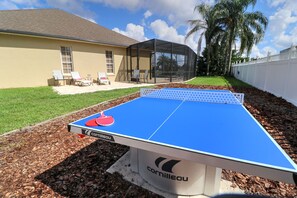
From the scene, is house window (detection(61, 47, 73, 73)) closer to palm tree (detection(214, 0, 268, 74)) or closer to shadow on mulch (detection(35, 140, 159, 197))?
shadow on mulch (detection(35, 140, 159, 197))

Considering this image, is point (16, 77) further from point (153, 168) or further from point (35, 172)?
point (153, 168)

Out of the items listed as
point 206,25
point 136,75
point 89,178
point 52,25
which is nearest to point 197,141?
point 89,178

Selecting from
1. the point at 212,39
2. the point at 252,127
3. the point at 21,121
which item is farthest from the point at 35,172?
the point at 212,39

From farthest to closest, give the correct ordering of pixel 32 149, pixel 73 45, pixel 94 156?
pixel 73 45
pixel 32 149
pixel 94 156

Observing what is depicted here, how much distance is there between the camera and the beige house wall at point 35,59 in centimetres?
1091

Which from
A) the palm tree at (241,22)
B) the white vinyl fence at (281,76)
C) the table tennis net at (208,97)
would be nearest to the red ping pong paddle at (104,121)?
the table tennis net at (208,97)

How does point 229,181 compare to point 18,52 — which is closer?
point 229,181

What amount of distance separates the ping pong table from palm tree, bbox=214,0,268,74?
22.2m

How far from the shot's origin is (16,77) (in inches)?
449

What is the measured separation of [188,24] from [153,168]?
25892 mm

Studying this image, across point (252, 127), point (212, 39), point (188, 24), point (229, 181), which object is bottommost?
point (229, 181)

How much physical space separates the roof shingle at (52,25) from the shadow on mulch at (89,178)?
11.6 m

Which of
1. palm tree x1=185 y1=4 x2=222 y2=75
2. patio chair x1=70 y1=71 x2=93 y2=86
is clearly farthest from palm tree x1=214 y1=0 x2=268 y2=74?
patio chair x1=70 y1=71 x2=93 y2=86

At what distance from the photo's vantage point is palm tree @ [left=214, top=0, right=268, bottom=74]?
787 inches
